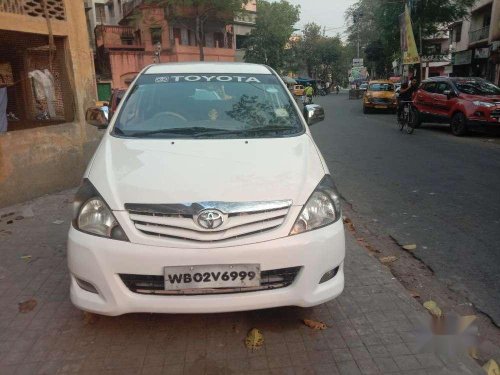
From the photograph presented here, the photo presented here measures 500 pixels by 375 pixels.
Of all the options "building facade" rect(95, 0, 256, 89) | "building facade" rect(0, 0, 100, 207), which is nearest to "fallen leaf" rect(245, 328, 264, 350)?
"building facade" rect(0, 0, 100, 207)

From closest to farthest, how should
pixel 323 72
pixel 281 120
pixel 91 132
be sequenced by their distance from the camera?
pixel 281 120
pixel 91 132
pixel 323 72

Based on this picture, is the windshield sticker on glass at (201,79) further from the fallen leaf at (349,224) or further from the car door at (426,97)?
the car door at (426,97)

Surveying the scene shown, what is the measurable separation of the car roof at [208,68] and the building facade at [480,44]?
2387 centimetres

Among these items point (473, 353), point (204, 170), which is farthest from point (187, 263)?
point (473, 353)

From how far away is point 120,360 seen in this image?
2695 mm

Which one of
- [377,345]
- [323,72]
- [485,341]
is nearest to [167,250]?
[377,345]

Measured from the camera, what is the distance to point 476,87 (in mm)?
13133

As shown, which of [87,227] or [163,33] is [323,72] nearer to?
[163,33]

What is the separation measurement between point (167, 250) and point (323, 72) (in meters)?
74.9

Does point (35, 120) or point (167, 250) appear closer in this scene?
point (167, 250)

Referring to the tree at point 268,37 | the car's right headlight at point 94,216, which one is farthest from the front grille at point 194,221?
the tree at point 268,37

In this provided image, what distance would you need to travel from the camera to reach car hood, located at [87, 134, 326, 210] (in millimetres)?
2611

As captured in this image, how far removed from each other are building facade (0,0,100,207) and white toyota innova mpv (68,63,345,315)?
4.04 meters

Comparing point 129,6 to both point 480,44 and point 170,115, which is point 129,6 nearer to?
point 480,44
